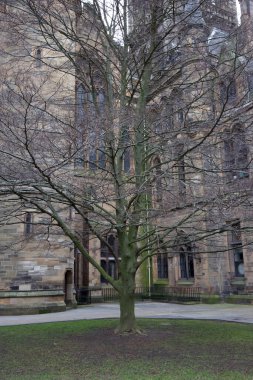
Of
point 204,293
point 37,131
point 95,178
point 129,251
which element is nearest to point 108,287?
point 204,293

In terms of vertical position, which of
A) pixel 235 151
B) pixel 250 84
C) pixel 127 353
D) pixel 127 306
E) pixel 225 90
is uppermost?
pixel 250 84

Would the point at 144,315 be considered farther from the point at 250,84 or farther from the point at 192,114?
the point at 250,84

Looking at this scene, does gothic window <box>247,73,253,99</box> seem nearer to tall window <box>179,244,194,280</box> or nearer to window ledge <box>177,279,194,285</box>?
tall window <box>179,244,194,280</box>

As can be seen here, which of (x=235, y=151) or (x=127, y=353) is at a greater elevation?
(x=235, y=151)

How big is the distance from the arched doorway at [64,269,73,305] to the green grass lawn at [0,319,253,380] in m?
7.05

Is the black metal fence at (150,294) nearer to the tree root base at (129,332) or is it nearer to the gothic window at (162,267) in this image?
the gothic window at (162,267)

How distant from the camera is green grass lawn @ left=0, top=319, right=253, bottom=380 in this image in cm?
568

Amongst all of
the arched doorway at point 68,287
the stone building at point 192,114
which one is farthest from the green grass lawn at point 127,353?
the arched doorway at point 68,287

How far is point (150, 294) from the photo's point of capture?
23438 mm

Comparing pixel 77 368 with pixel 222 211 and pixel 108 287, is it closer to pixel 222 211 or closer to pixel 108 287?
pixel 222 211

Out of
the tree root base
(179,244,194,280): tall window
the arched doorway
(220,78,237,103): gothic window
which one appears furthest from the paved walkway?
(220,78,237,103): gothic window

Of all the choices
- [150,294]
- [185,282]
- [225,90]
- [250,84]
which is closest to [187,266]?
[185,282]

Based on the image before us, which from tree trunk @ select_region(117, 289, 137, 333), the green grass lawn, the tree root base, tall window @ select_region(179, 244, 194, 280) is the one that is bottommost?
the green grass lawn

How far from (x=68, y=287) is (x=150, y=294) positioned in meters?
7.45
